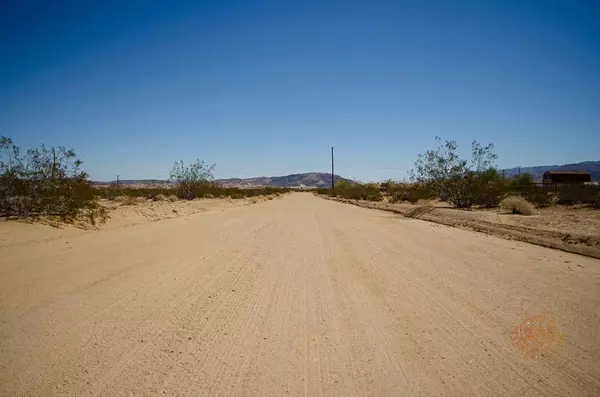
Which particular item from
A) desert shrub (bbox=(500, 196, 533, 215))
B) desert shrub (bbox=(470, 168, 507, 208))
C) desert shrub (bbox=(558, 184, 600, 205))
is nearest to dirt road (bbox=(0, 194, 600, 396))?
desert shrub (bbox=(500, 196, 533, 215))

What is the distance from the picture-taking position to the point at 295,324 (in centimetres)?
428

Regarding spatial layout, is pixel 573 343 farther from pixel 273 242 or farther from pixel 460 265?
pixel 273 242

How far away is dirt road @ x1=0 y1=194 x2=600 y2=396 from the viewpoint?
3.03 meters

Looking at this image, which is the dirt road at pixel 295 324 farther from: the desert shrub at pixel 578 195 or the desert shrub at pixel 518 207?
the desert shrub at pixel 578 195

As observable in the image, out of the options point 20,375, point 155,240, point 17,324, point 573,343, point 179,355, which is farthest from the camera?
point 155,240

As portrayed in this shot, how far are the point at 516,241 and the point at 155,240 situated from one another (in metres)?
10.8

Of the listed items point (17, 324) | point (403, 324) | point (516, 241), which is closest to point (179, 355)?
point (17, 324)

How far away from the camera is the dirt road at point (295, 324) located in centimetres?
303

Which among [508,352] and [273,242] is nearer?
[508,352]

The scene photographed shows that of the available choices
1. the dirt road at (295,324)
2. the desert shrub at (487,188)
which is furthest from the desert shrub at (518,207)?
the dirt road at (295,324)

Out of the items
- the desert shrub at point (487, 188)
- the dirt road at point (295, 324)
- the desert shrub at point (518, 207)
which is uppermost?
the desert shrub at point (487, 188)

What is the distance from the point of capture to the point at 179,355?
345 centimetres

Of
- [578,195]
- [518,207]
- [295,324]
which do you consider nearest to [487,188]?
[518,207]

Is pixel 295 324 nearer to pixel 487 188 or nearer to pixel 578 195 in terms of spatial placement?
pixel 487 188
